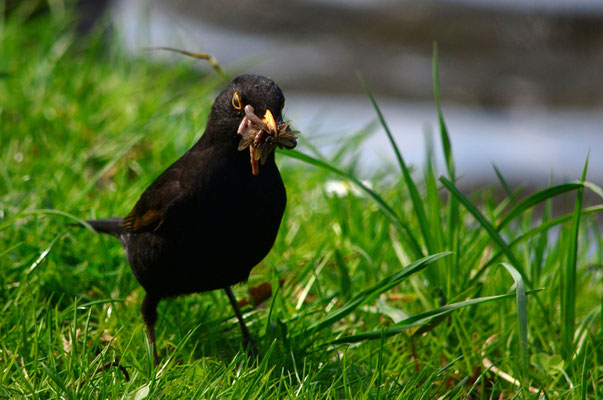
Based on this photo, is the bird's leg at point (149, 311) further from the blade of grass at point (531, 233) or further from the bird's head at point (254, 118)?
the blade of grass at point (531, 233)

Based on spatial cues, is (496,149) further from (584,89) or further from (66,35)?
(66,35)

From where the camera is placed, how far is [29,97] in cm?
419

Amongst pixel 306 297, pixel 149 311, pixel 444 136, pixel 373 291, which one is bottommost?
pixel 306 297

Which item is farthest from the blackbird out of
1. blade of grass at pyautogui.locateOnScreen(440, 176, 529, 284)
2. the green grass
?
blade of grass at pyautogui.locateOnScreen(440, 176, 529, 284)

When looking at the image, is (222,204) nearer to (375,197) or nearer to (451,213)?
(375,197)

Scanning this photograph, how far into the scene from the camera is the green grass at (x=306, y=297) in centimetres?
229

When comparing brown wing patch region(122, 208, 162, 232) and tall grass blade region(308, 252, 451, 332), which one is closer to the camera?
tall grass blade region(308, 252, 451, 332)

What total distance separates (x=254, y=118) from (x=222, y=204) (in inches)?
12.3

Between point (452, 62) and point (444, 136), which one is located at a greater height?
point (444, 136)

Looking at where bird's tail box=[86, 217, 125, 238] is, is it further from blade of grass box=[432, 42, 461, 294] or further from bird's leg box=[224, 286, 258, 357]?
blade of grass box=[432, 42, 461, 294]

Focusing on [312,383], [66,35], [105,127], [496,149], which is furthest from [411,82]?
[312,383]

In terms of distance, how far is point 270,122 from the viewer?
7.21 feet

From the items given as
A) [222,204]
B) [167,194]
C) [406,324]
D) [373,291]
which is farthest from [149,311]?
[406,324]

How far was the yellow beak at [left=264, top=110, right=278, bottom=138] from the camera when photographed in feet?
7.14
